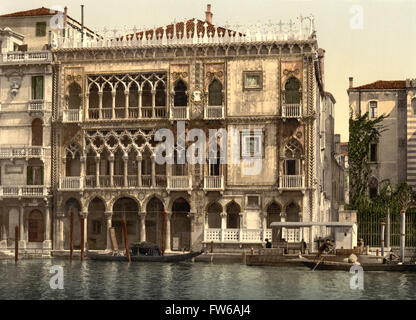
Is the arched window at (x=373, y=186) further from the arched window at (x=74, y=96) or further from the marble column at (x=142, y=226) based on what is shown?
the arched window at (x=74, y=96)

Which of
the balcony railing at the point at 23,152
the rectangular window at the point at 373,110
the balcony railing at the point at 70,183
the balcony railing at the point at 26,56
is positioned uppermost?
the balcony railing at the point at 26,56

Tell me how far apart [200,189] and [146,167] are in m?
3.42

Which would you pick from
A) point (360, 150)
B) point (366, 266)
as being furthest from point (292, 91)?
point (366, 266)

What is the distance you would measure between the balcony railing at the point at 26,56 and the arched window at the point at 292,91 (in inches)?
533

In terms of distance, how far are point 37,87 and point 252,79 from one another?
12236 mm

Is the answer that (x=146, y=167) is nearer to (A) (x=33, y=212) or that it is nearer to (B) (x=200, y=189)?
(B) (x=200, y=189)

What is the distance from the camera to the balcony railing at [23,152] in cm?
5203

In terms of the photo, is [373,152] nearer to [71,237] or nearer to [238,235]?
[238,235]

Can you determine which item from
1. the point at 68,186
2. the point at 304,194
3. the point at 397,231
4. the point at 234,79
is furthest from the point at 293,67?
the point at 68,186

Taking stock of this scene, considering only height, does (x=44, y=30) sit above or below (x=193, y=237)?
above

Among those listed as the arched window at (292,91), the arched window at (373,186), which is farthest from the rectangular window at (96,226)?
the arched window at (373,186)

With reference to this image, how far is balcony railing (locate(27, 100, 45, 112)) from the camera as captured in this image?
172 feet

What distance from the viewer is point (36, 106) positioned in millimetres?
52594

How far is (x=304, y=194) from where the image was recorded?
4919 cm
